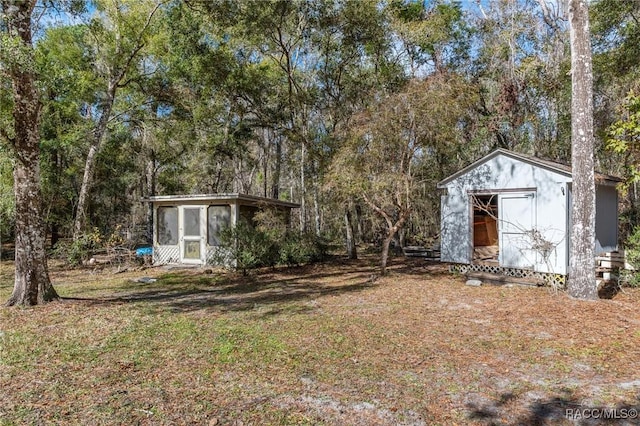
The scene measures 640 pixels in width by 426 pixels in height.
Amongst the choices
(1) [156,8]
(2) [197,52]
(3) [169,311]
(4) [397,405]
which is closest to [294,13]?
(2) [197,52]

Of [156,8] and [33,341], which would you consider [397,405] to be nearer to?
[33,341]

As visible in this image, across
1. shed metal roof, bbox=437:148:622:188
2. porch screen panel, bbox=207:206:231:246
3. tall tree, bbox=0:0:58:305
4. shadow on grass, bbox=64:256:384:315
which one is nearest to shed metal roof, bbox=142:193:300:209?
porch screen panel, bbox=207:206:231:246

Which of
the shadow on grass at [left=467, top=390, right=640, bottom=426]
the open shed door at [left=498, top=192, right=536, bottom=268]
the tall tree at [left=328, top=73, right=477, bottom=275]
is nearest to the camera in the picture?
the shadow on grass at [left=467, top=390, right=640, bottom=426]

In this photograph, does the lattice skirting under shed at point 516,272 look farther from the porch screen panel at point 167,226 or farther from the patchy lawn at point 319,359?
the porch screen panel at point 167,226

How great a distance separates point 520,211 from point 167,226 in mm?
10769

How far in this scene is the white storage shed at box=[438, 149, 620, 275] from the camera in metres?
8.95

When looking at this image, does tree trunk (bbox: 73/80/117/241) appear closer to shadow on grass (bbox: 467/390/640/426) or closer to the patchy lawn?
the patchy lawn

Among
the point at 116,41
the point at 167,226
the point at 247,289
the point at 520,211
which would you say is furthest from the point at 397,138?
the point at 116,41

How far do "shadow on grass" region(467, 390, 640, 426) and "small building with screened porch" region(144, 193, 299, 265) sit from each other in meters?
9.71

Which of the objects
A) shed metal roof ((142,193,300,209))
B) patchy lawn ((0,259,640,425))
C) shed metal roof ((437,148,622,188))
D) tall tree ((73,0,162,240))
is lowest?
patchy lawn ((0,259,640,425))

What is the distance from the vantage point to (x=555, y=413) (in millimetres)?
3086

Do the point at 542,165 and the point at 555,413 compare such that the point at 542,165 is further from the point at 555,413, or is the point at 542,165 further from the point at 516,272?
the point at 555,413

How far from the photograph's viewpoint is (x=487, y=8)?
52.0 feet

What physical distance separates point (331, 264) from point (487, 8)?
39.3 ft
